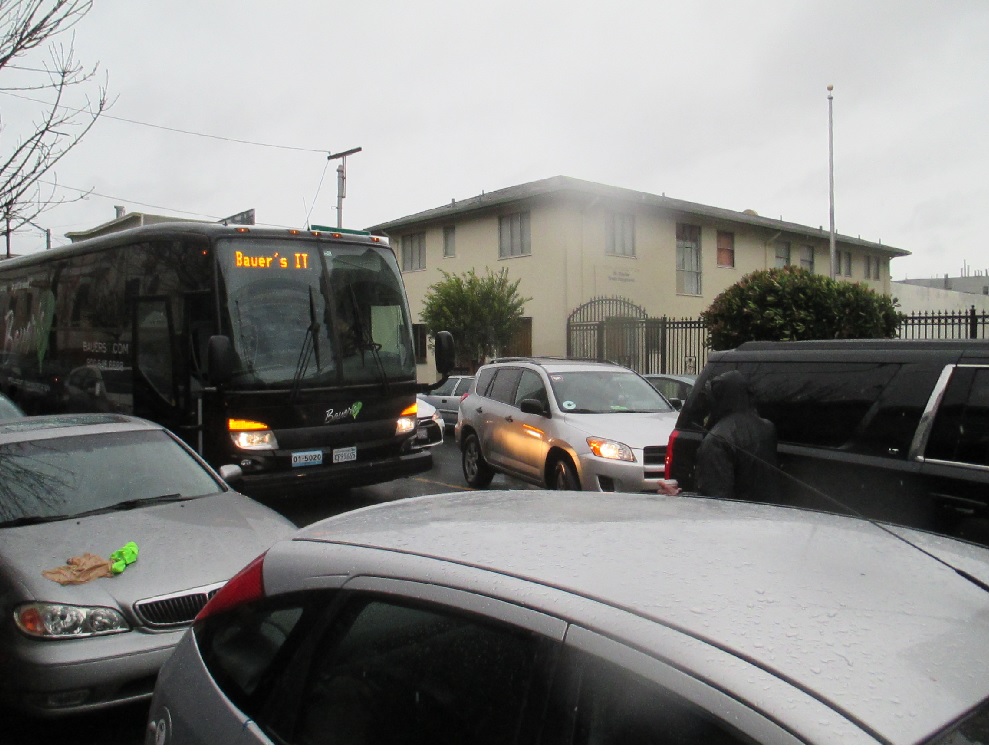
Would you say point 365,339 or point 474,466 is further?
point 474,466

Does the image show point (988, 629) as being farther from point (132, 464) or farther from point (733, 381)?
point (132, 464)

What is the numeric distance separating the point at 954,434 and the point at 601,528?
2674 mm

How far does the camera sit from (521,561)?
185 centimetres

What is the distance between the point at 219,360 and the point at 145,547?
11.8 ft

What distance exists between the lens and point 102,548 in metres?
4.71

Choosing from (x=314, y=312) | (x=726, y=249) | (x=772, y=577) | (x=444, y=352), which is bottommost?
(x=772, y=577)

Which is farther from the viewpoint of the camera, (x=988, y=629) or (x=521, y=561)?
(x=521, y=561)

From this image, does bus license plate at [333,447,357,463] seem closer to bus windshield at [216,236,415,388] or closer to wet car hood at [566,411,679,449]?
bus windshield at [216,236,415,388]

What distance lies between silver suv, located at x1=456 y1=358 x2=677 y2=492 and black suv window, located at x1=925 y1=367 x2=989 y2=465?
4551 mm

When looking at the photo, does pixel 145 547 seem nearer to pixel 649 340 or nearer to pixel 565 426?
pixel 565 426

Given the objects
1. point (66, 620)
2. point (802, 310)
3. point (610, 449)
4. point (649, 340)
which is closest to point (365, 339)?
point (610, 449)

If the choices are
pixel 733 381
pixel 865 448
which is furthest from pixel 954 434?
pixel 733 381

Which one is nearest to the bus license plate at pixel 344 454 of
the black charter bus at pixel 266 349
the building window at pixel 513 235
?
the black charter bus at pixel 266 349

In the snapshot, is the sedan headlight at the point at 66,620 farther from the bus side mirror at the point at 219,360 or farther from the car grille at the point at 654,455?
the car grille at the point at 654,455
